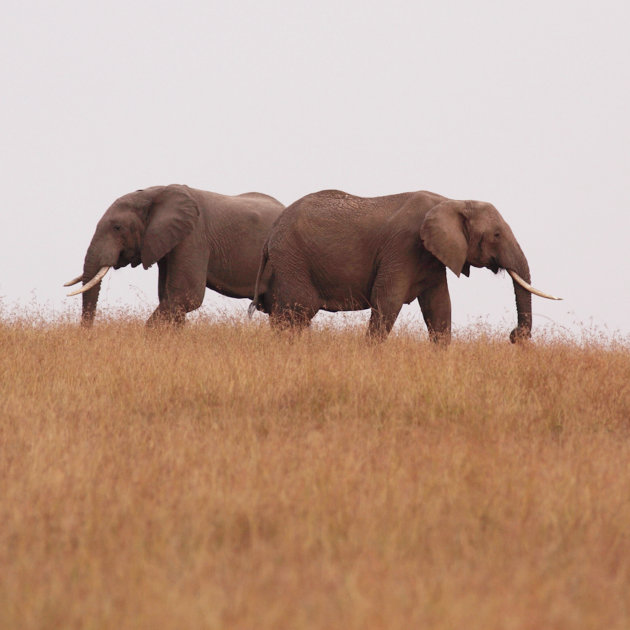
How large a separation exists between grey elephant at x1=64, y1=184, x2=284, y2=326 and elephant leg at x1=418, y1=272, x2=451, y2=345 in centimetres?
221

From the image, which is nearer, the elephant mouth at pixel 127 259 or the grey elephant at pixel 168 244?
the grey elephant at pixel 168 244

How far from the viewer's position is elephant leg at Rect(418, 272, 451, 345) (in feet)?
35.4

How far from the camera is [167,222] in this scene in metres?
12.3

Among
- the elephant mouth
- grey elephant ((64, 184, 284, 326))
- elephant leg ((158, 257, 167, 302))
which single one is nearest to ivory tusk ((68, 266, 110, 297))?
grey elephant ((64, 184, 284, 326))

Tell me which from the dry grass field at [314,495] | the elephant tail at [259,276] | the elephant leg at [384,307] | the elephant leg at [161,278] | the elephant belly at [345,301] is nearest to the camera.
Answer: the dry grass field at [314,495]

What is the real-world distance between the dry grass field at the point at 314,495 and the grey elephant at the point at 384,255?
2.17m

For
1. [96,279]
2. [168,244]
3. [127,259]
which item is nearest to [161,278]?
[127,259]

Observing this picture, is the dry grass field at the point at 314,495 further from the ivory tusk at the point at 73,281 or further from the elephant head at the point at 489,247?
the ivory tusk at the point at 73,281

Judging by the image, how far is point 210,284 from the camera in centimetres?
1346

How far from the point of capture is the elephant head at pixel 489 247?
10102mm

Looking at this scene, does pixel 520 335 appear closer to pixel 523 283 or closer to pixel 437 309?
pixel 523 283

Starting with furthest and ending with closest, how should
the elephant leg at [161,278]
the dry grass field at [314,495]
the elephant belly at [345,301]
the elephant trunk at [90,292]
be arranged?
the elephant leg at [161,278] < the elephant trunk at [90,292] < the elephant belly at [345,301] < the dry grass field at [314,495]

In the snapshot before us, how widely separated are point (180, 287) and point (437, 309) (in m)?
3.69

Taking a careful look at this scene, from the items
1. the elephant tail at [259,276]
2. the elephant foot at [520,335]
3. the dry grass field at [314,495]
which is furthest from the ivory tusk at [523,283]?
the elephant tail at [259,276]
